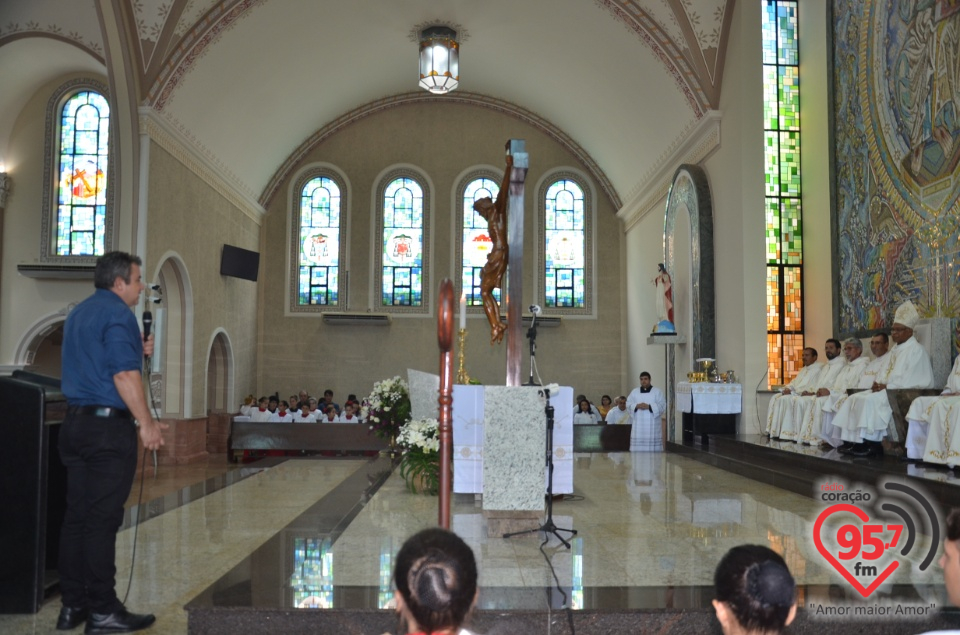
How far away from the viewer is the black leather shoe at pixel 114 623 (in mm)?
3623

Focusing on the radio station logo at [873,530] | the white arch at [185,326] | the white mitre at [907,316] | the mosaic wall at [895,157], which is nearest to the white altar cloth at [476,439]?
the radio station logo at [873,530]

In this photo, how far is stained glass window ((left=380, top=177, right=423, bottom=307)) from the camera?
18.6 m

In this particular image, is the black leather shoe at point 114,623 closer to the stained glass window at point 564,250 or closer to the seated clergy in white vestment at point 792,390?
the seated clergy in white vestment at point 792,390

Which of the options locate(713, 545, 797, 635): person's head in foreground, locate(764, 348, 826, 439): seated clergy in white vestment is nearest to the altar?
locate(764, 348, 826, 439): seated clergy in white vestment

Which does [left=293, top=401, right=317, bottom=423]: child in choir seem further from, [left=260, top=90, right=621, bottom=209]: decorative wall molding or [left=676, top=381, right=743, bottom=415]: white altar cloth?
[left=676, top=381, right=743, bottom=415]: white altar cloth

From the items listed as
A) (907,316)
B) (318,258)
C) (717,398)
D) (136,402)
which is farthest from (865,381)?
(318,258)

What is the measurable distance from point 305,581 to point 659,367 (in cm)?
1223

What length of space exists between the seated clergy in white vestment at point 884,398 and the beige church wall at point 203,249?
8933mm

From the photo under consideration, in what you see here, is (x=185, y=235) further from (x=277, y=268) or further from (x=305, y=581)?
(x=305, y=581)

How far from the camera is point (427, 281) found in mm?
18562

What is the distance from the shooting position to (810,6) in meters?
12.4

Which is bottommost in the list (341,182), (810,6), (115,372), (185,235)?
(115,372)

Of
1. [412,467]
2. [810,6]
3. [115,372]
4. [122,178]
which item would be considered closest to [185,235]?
[122,178]

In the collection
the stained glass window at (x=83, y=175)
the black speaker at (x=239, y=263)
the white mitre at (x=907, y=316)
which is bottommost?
the white mitre at (x=907, y=316)
